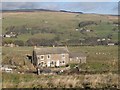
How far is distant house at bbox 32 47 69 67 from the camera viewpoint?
42969 millimetres

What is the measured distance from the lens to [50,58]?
4341 centimetres

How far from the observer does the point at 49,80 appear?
2803 cm

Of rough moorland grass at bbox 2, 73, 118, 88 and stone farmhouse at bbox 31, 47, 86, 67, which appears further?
stone farmhouse at bbox 31, 47, 86, 67

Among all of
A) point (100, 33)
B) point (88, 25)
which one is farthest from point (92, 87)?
point (88, 25)

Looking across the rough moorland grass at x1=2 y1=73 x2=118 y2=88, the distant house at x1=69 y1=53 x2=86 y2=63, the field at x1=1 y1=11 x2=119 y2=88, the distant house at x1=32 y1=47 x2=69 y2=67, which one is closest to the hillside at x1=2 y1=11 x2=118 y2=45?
the field at x1=1 y1=11 x2=119 y2=88

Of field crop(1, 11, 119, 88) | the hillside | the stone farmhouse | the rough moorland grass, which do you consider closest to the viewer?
the rough moorland grass

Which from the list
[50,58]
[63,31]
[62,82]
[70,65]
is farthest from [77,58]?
[63,31]

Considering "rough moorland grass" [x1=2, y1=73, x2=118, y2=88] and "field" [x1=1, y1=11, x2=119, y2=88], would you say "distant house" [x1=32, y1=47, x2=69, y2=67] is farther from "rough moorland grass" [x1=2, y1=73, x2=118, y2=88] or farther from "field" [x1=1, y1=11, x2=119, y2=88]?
"rough moorland grass" [x1=2, y1=73, x2=118, y2=88]

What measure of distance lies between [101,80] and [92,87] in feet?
8.12

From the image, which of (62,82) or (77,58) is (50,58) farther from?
(62,82)

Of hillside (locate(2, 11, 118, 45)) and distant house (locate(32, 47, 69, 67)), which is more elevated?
hillside (locate(2, 11, 118, 45))

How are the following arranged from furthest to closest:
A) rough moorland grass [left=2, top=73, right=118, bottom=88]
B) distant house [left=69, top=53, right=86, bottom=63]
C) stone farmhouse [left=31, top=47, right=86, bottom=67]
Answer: distant house [left=69, top=53, right=86, bottom=63] < stone farmhouse [left=31, top=47, right=86, bottom=67] < rough moorland grass [left=2, top=73, right=118, bottom=88]

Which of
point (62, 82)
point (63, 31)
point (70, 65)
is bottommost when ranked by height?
point (70, 65)

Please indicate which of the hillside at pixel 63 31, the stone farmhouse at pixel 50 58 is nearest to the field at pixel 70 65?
the hillside at pixel 63 31
